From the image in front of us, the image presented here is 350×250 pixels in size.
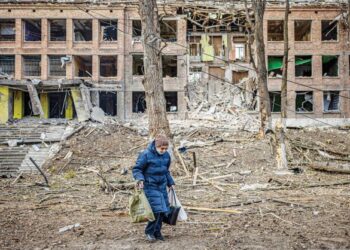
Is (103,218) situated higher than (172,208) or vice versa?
(172,208)

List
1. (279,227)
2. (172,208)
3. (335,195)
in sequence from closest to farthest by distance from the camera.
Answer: (172,208) < (279,227) < (335,195)

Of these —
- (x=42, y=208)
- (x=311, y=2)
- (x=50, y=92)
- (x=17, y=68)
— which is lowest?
(x=42, y=208)

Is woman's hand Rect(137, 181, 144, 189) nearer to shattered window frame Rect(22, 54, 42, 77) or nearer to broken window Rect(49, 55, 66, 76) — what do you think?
broken window Rect(49, 55, 66, 76)

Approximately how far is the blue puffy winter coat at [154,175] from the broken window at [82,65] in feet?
100


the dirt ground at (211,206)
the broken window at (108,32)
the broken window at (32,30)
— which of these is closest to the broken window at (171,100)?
the broken window at (108,32)

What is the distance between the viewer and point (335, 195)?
28.2 ft

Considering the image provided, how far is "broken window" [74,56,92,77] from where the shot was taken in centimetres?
3453

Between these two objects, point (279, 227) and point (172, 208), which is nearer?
point (172, 208)

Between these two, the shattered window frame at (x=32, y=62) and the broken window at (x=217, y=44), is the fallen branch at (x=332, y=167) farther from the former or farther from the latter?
the shattered window frame at (x=32, y=62)

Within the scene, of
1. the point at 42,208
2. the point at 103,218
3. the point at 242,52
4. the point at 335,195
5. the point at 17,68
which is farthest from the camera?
the point at 242,52

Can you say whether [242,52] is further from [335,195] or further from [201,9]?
[335,195]

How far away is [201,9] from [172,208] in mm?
32017

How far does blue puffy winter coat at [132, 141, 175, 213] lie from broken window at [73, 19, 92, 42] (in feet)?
106

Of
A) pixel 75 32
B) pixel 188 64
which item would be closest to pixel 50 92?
pixel 75 32
